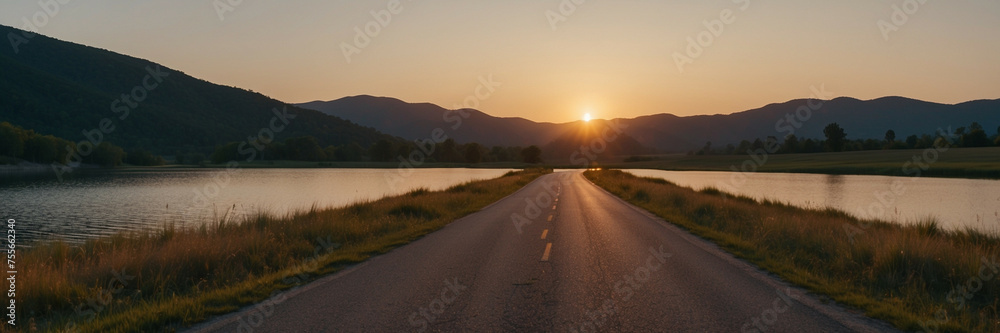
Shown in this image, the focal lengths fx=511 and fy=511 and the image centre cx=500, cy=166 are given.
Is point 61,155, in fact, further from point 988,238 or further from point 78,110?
point 988,238

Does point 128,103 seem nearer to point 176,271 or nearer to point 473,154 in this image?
point 473,154

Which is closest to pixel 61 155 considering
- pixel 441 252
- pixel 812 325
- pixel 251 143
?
pixel 251 143

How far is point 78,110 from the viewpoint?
10806cm

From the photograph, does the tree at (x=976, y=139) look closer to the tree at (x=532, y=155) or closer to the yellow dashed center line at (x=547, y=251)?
the tree at (x=532, y=155)

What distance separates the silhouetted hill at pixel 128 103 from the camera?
10669 cm

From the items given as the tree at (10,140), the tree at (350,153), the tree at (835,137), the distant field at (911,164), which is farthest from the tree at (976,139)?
the tree at (10,140)

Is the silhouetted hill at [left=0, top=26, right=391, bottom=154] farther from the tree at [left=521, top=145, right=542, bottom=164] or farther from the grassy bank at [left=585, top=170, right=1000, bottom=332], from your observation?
the grassy bank at [left=585, top=170, right=1000, bottom=332]

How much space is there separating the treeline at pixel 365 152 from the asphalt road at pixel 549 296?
126 meters

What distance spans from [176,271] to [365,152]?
153640mm

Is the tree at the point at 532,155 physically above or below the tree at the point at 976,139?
below

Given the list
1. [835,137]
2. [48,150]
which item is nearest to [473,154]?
[835,137]

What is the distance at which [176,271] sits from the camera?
31.1 feet

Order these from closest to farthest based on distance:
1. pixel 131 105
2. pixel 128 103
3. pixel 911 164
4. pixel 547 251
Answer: pixel 547 251, pixel 911 164, pixel 128 103, pixel 131 105

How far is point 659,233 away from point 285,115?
557 ft
